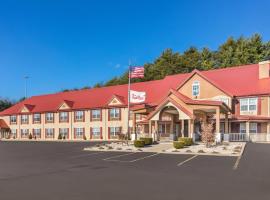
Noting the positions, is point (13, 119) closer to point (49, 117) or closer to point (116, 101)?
point (49, 117)

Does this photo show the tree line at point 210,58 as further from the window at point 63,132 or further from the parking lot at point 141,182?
the parking lot at point 141,182

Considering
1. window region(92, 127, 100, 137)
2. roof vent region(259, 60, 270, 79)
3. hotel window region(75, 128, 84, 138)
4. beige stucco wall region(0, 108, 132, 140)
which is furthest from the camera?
hotel window region(75, 128, 84, 138)

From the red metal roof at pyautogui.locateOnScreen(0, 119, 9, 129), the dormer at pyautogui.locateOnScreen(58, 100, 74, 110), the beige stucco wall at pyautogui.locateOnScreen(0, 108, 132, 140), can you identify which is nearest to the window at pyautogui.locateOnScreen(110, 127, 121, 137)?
the beige stucco wall at pyautogui.locateOnScreen(0, 108, 132, 140)

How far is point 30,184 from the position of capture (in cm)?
1162

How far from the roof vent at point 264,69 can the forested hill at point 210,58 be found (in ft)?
39.6

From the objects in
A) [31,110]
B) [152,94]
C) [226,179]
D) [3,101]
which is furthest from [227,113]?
[3,101]

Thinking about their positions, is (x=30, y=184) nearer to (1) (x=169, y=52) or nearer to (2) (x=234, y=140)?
(2) (x=234, y=140)

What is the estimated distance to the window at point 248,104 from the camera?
3881 cm

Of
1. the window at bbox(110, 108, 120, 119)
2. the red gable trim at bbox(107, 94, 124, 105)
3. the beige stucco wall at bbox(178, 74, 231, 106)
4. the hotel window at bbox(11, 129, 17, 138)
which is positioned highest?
the beige stucco wall at bbox(178, 74, 231, 106)

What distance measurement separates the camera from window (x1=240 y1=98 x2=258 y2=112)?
38.8 metres

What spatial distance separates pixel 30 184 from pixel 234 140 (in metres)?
28.6

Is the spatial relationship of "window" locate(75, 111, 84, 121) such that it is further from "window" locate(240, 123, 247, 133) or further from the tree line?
"window" locate(240, 123, 247, 133)

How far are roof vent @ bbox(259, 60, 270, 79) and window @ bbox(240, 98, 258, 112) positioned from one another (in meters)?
4.15

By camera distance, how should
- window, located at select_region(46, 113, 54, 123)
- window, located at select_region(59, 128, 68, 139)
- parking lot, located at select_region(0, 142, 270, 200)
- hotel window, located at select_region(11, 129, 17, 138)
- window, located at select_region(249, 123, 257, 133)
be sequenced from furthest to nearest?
hotel window, located at select_region(11, 129, 17, 138)
window, located at select_region(46, 113, 54, 123)
window, located at select_region(59, 128, 68, 139)
window, located at select_region(249, 123, 257, 133)
parking lot, located at select_region(0, 142, 270, 200)
